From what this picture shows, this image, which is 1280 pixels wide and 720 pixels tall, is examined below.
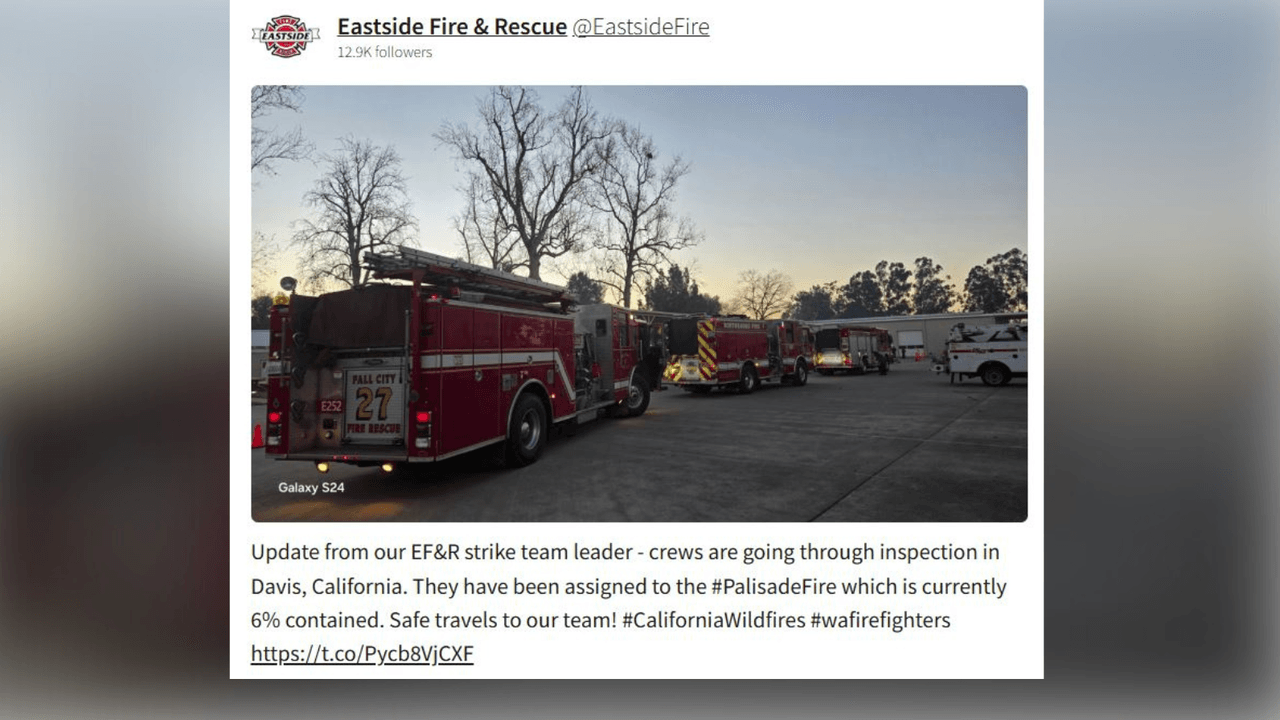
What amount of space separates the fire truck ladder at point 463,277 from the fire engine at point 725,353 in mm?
7674

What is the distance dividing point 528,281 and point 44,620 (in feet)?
14.3

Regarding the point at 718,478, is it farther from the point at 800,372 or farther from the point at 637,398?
the point at 800,372

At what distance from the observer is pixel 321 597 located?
296 cm

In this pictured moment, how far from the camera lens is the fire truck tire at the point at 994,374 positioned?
13430 mm

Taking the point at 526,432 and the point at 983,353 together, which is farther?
the point at 983,353

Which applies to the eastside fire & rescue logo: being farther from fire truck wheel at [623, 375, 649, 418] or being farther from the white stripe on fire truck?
fire truck wheel at [623, 375, 649, 418]

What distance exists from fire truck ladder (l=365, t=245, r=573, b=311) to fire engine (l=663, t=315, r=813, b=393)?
7674mm

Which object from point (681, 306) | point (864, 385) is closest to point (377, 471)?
point (681, 306)

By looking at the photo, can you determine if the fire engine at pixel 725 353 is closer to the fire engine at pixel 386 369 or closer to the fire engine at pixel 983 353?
the fire engine at pixel 983 353

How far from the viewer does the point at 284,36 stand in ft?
9.92

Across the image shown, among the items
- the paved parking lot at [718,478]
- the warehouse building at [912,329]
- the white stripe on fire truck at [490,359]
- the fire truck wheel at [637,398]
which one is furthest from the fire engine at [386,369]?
the warehouse building at [912,329]

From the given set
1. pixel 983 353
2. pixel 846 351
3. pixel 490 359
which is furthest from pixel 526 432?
pixel 846 351

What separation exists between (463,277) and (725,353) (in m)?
10.1

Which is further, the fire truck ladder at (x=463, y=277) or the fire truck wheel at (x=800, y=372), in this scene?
the fire truck wheel at (x=800, y=372)
